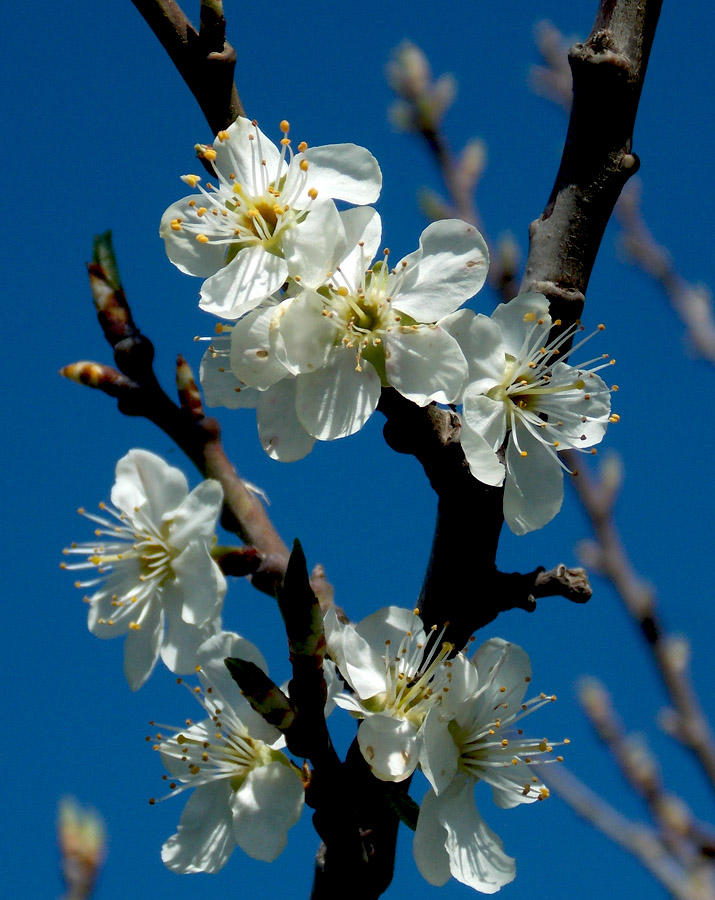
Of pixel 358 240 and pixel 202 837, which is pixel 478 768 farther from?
pixel 358 240

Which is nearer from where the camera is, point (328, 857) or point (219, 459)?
point (328, 857)

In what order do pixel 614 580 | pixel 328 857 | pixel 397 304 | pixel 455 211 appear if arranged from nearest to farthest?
pixel 328 857 → pixel 397 304 → pixel 614 580 → pixel 455 211

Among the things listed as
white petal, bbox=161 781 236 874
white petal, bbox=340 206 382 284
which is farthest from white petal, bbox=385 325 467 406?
white petal, bbox=161 781 236 874

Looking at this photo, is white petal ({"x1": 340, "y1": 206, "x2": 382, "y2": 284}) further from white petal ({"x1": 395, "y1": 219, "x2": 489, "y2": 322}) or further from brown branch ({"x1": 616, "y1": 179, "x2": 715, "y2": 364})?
brown branch ({"x1": 616, "y1": 179, "x2": 715, "y2": 364})

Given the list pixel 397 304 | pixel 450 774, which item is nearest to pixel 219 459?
pixel 397 304

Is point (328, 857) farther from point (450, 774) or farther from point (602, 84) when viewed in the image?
point (602, 84)

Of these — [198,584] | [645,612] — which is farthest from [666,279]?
[198,584]
